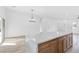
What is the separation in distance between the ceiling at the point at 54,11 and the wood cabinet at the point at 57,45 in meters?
0.31

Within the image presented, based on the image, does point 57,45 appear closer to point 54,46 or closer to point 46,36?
point 54,46

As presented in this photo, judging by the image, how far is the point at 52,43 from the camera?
1521 mm

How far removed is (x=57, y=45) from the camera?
1544 mm

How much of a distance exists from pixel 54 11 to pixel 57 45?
508 mm

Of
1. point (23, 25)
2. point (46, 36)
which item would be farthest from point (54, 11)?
point (23, 25)

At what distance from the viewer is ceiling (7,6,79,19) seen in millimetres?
1475

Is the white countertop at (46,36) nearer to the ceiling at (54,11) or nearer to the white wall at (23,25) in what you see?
the white wall at (23,25)

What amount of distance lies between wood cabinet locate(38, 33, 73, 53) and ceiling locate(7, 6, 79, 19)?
1.03ft

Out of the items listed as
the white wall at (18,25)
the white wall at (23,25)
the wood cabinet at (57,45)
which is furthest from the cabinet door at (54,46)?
the white wall at (18,25)

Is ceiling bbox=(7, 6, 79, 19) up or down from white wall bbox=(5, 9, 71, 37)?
up

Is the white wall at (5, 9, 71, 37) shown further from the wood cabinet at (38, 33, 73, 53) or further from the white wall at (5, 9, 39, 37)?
the wood cabinet at (38, 33, 73, 53)

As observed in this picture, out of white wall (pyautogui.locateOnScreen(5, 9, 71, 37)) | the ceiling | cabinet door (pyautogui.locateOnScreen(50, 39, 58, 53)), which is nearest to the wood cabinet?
cabinet door (pyautogui.locateOnScreen(50, 39, 58, 53))
